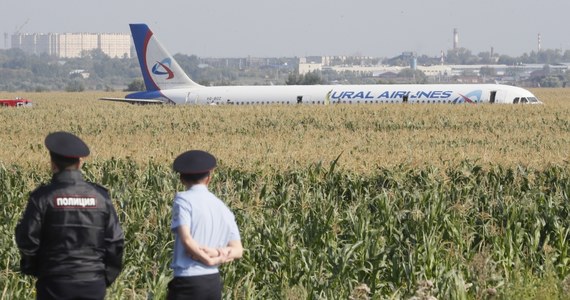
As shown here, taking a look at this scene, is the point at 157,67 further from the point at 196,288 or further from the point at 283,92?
the point at 196,288

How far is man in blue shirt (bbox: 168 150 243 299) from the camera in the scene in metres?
10.6

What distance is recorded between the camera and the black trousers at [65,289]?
1036cm

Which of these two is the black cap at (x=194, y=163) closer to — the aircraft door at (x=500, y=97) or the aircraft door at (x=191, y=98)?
the aircraft door at (x=500, y=97)

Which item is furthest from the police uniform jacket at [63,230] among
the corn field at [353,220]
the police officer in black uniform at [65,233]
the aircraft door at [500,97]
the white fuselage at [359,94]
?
the aircraft door at [500,97]

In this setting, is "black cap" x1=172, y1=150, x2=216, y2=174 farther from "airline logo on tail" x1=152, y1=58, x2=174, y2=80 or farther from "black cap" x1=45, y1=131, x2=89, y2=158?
"airline logo on tail" x1=152, y1=58, x2=174, y2=80

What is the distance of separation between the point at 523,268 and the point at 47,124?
3841 cm

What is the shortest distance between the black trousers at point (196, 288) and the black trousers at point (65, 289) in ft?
2.37

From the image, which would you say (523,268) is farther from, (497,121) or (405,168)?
(497,121)

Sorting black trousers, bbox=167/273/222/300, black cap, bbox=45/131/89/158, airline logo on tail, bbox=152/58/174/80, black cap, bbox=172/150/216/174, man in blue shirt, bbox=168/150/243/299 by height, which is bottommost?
black trousers, bbox=167/273/222/300

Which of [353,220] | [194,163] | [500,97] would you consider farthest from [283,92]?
[194,163]

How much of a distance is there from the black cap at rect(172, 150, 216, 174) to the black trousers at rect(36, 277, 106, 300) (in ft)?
4.16

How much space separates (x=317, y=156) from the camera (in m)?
28.1

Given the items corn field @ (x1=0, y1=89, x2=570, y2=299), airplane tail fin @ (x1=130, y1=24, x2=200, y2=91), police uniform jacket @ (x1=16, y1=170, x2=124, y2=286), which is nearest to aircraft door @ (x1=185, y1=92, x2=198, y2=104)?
airplane tail fin @ (x1=130, y1=24, x2=200, y2=91)

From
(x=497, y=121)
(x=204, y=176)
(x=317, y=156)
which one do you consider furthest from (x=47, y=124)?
(x=204, y=176)
